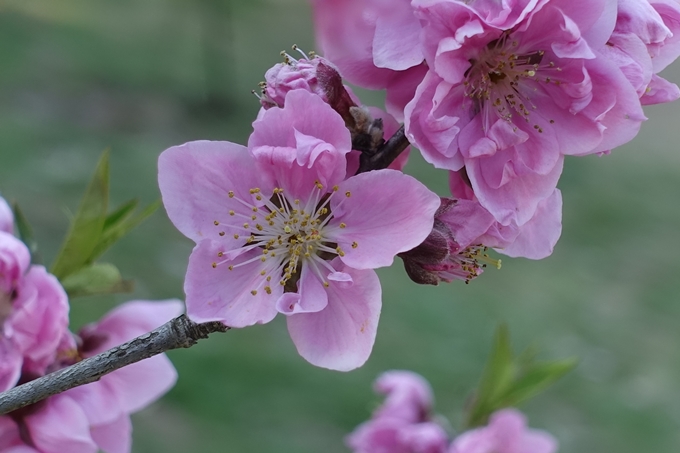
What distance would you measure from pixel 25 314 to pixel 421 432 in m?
0.71

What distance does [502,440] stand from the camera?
1.14m

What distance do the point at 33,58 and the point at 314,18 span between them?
6.86 metres

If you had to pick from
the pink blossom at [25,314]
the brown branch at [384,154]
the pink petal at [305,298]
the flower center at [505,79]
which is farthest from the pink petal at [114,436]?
the flower center at [505,79]

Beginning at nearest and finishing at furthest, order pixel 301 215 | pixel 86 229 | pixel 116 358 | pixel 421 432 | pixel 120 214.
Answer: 1. pixel 116 358
2. pixel 301 215
3. pixel 86 229
4. pixel 120 214
5. pixel 421 432

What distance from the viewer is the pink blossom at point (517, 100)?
60 centimetres

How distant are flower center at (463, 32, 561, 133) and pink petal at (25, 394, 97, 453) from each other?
1.67 feet

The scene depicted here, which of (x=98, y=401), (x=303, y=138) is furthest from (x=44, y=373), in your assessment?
(x=303, y=138)

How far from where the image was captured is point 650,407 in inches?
150

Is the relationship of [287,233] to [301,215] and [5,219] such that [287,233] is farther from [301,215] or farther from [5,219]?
[5,219]

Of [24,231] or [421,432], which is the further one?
[421,432]

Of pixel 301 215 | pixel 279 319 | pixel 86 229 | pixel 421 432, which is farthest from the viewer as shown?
pixel 279 319

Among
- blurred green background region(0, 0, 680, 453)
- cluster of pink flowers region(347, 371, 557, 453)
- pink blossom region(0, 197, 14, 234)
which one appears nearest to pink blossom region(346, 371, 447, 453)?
cluster of pink flowers region(347, 371, 557, 453)

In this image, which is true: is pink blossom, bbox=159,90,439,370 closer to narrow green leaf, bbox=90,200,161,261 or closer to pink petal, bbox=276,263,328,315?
pink petal, bbox=276,263,328,315

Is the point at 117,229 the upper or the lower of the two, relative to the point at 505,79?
lower
